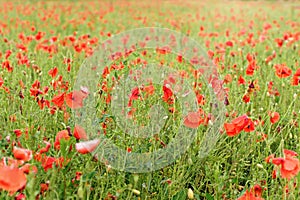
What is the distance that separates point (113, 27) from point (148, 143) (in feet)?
15.9

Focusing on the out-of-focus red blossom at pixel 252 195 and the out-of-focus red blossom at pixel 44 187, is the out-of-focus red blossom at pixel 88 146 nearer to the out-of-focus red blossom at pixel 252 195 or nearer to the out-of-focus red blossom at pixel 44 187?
the out-of-focus red blossom at pixel 44 187

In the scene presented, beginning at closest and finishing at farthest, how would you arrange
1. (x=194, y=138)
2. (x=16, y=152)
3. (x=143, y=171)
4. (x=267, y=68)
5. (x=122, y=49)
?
1. (x=16, y=152)
2. (x=143, y=171)
3. (x=194, y=138)
4. (x=267, y=68)
5. (x=122, y=49)

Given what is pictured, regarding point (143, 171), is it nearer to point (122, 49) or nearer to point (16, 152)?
point (16, 152)

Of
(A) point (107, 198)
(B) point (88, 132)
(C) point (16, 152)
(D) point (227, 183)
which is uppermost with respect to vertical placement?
(C) point (16, 152)

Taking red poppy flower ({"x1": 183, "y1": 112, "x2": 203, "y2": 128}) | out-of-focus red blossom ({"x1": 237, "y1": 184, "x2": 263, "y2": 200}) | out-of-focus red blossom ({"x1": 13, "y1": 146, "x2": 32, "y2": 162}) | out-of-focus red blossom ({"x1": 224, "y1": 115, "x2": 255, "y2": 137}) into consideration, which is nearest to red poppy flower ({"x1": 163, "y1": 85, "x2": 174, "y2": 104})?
red poppy flower ({"x1": 183, "y1": 112, "x2": 203, "y2": 128})

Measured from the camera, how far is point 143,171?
171 cm

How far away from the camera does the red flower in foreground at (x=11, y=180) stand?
42.9 inches

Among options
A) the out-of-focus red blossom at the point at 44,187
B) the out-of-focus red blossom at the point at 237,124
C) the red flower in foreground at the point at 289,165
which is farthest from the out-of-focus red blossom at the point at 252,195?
the out-of-focus red blossom at the point at 44,187

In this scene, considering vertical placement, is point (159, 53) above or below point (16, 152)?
below

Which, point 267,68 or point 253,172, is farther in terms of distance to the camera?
point 267,68

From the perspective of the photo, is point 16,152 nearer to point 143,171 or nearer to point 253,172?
point 143,171

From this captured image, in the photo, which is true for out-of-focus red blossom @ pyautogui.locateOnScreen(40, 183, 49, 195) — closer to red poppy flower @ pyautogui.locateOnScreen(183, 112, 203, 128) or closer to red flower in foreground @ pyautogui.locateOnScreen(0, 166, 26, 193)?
red flower in foreground @ pyautogui.locateOnScreen(0, 166, 26, 193)

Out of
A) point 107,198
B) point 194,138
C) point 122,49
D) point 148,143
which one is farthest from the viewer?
point 122,49

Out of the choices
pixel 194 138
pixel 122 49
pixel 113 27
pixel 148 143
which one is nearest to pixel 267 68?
pixel 122 49
